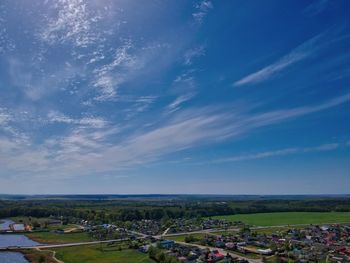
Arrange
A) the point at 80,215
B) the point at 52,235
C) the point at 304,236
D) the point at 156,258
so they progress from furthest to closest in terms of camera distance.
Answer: the point at 80,215
the point at 52,235
the point at 304,236
the point at 156,258

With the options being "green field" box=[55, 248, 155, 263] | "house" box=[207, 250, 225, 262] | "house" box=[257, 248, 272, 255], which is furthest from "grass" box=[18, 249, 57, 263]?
"house" box=[257, 248, 272, 255]

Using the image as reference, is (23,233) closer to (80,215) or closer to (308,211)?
(80,215)

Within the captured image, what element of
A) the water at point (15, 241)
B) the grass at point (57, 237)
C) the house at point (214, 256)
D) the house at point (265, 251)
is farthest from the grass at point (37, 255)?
the house at point (265, 251)

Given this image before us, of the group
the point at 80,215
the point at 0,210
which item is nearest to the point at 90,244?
the point at 80,215

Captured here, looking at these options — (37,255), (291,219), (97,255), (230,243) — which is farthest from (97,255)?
(291,219)

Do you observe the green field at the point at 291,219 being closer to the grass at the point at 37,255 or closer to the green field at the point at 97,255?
the green field at the point at 97,255

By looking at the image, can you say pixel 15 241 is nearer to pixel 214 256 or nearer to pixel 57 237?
pixel 57 237
